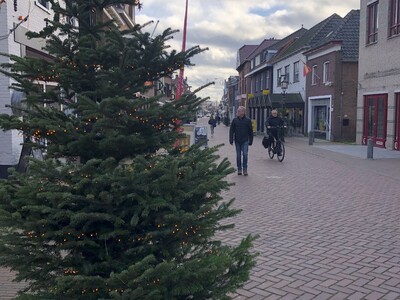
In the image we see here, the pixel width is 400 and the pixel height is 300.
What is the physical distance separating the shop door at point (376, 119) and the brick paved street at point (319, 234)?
9001mm

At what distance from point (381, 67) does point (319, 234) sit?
16.6 m

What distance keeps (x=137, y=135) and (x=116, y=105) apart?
26 cm

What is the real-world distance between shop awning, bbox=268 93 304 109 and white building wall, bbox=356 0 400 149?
8.87 metres

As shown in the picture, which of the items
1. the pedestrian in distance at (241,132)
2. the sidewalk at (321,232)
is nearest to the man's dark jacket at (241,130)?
the pedestrian in distance at (241,132)

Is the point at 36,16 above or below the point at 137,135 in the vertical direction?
above

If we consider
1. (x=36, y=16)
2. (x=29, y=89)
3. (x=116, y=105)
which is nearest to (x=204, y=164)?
(x=116, y=105)

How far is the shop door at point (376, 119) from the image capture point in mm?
20469

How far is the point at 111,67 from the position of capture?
2857mm

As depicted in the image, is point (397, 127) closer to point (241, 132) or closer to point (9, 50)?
point (241, 132)

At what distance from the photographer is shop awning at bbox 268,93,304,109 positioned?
31.6m

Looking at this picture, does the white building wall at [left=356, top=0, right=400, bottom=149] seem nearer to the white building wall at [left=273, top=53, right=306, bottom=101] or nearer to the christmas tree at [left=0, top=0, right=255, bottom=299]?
the white building wall at [left=273, top=53, right=306, bottom=101]

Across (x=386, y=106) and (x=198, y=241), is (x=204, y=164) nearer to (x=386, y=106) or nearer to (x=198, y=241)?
(x=198, y=241)

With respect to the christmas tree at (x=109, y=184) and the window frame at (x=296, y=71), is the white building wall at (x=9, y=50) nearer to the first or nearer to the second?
the christmas tree at (x=109, y=184)

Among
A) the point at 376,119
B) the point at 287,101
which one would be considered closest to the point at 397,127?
the point at 376,119
